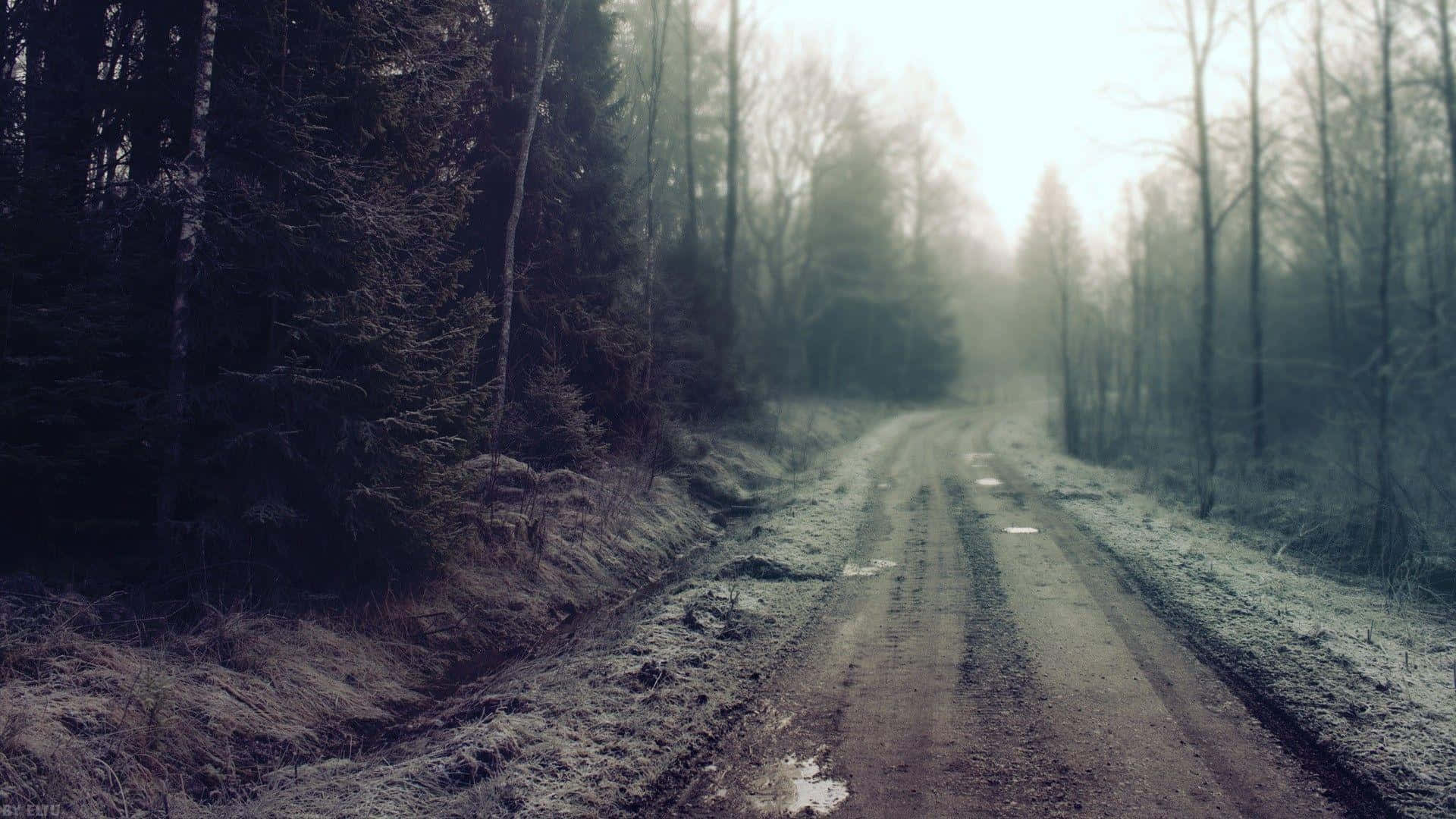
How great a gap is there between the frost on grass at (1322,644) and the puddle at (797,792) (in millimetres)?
2836

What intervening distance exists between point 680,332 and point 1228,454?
16.3 metres

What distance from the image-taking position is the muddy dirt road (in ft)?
12.6

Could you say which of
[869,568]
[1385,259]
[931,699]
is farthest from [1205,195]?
[931,699]

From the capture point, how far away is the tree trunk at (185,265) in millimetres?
5711

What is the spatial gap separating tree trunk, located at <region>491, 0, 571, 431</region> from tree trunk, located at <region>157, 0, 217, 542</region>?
453 cm

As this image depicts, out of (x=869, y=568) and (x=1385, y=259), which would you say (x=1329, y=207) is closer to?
(x=1385, y=259)

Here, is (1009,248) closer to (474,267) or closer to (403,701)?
(474,267)

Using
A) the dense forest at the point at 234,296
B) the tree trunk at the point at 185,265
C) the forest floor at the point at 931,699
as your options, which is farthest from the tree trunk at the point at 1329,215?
the tree trunk at the point at 185,265

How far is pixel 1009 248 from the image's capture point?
7369 cm

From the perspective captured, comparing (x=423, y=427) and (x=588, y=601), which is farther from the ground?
(x=423, y=427)

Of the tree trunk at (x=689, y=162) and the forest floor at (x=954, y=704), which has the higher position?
the tree trunk at (x=689, y=162)

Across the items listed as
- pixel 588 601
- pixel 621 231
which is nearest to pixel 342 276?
pixel 588 601

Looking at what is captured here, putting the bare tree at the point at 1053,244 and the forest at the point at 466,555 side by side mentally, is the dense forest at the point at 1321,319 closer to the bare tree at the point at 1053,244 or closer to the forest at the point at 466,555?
the forest at the point at 466,555

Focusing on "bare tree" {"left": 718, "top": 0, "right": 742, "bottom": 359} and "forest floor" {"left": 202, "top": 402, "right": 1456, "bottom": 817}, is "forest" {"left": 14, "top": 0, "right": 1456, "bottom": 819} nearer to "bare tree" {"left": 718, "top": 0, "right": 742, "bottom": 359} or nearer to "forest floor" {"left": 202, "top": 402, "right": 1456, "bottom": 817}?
"forest floor" {"left": 202, "top": 402, "right": 1456, "bottom": 817}
